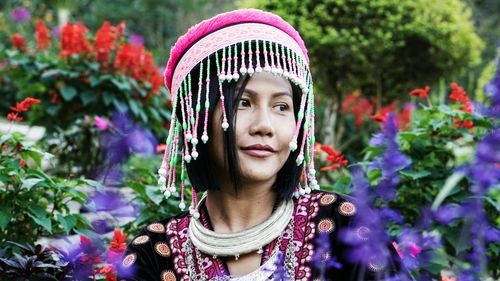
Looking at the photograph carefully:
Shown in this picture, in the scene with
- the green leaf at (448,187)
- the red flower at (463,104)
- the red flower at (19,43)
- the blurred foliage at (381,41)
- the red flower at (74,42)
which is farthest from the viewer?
the blurred foliage at (381,41)

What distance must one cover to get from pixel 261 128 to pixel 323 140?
5232mm

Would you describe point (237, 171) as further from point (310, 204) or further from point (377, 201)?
point (377, 201)

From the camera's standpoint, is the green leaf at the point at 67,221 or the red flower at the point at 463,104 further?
the red flower at the point at 463,104

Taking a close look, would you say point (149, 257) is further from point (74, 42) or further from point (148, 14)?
point (148, 14)

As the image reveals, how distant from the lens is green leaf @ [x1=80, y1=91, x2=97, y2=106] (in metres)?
4.83

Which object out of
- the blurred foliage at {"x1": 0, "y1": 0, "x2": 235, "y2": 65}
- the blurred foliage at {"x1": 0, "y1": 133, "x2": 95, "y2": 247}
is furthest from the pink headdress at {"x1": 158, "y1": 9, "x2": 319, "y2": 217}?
the blurred foliage at {"x1": 0, "y1": 0, "x2": 235, "y2": 65}

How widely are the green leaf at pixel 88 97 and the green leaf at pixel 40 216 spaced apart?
8.13 ft

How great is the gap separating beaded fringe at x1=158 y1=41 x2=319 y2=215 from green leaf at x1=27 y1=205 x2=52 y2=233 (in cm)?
59

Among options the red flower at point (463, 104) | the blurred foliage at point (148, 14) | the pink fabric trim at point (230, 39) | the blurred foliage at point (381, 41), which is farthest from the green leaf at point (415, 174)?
the blurred foliage at point (148, 14)

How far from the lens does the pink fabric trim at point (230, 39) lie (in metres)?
1.87

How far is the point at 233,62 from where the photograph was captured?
187cm

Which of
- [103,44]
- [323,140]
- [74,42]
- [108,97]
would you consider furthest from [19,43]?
[323,140]

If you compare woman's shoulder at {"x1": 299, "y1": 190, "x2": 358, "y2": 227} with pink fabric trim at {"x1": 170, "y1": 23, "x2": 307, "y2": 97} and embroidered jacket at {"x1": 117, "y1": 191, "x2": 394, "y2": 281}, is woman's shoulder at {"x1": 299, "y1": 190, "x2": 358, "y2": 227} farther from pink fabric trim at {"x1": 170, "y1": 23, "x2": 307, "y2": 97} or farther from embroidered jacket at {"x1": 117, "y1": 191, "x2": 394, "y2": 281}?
pink fabric trim at {"x1": 170, "y1": 23, "x2": 307, "y2": 97}

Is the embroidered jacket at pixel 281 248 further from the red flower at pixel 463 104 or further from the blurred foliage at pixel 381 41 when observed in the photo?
the blurred foliage at pixel 381 41
